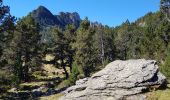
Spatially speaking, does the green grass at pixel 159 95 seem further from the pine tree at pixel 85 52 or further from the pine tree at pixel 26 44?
the pine tree at pixel 26 44

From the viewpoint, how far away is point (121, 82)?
3259cm

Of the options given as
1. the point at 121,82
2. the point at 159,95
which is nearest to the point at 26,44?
the point at 121,82

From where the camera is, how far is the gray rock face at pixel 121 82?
104 feet

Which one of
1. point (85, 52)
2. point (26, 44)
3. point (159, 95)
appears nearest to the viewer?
point (159, 95)

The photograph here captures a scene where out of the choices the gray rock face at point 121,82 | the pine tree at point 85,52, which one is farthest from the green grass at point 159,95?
the pine tree at point 85,52

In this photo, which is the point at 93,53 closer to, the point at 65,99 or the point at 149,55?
the point at 149,55

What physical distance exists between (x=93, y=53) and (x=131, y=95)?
40559mm

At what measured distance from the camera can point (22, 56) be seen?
8025cm

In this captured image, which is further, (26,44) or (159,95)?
(26,44)

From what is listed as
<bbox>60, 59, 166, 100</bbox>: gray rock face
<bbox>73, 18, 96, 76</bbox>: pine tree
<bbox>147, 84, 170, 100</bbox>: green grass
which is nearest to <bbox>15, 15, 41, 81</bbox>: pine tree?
<bbox>73, 18, 96, 76</bbox>: pine tree

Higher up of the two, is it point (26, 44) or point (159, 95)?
point (26, 44)

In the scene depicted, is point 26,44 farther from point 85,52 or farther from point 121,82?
point 121,82

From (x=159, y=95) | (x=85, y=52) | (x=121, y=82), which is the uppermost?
(x=85, y=52)

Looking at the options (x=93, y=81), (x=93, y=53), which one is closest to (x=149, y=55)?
(x=93, y=53)
